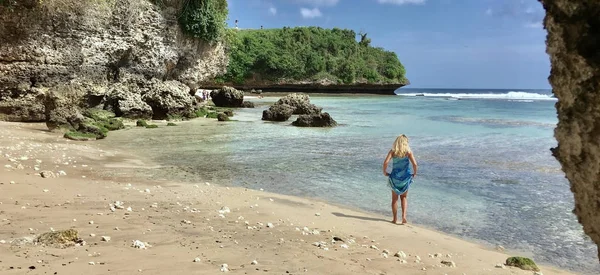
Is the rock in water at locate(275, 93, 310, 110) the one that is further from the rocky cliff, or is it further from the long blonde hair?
the long blonde hair

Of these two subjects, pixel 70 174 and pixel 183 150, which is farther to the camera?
pixel 183 150

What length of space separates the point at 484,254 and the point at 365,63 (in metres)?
89.1

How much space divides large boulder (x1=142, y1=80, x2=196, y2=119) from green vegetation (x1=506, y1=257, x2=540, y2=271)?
19.8m

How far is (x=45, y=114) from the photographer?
55.8 feet

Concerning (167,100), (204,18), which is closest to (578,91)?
(167,100)

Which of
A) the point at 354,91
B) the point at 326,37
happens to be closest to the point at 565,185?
the point at 354,91

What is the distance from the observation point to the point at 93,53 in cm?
1931

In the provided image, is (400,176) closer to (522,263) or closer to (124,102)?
(522,263)

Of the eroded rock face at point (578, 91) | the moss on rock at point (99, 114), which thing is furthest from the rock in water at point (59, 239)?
the moss on rock at point (99, 114)

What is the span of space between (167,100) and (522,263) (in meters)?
20.2

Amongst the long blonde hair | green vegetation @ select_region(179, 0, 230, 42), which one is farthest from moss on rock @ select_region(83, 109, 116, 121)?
the long blonde hair

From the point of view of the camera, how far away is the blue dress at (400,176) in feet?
25.2

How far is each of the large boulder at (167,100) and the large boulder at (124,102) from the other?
3.24ft

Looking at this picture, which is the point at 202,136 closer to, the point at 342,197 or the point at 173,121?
the point at 173,121
